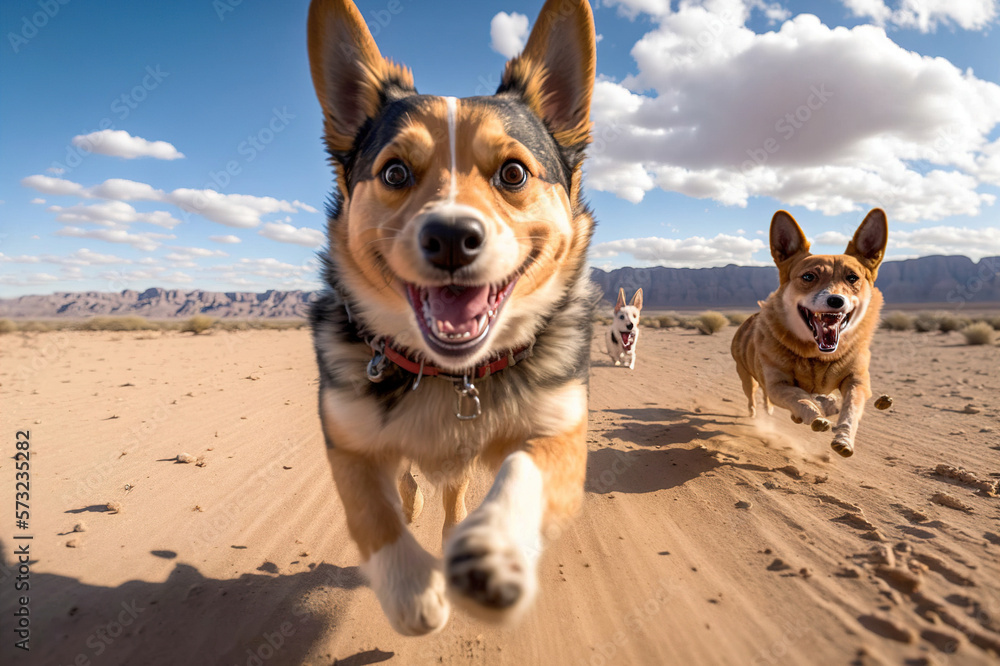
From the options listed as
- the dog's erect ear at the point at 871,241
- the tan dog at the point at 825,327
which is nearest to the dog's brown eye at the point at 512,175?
the tan dog at the point at 825,327

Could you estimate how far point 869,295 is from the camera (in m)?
5.11

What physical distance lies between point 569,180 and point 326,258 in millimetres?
1621

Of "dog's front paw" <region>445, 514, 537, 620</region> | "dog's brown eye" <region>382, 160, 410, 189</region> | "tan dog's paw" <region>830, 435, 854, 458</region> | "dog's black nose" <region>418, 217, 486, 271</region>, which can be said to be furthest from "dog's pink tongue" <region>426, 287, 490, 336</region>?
"tan dog's paw" <region>830, 435, 854, 458</region>

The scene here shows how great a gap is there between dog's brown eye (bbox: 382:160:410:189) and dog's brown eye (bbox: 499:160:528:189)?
1.63 ft

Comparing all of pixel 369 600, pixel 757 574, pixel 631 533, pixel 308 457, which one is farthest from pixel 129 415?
pixel 757 574

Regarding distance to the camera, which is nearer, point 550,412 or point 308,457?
point 550,412

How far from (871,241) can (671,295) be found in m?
131

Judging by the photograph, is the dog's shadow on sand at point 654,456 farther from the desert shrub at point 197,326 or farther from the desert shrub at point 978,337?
the desert shrub at point 197,326

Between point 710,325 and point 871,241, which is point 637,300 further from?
point 710,325

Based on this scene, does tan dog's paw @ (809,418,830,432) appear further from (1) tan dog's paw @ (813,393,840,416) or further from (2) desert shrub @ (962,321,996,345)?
(2) desert shrub @ (962,321,996,345)

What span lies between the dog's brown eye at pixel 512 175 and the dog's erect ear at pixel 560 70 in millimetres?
743

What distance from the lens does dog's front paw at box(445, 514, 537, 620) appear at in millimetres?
1479

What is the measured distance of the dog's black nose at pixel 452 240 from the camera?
1.96 meters

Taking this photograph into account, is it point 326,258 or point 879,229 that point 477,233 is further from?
point 879,229
